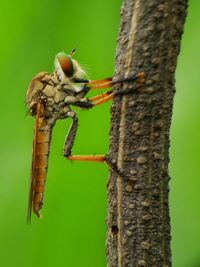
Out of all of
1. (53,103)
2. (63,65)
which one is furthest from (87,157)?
(53,103)

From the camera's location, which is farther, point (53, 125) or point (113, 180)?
point (53, 125)

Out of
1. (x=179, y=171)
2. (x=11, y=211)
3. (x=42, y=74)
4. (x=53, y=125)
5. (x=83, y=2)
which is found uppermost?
(x=83, y=2)

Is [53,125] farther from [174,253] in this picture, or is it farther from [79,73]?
[174,253]

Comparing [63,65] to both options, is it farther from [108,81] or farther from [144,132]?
[144,132]

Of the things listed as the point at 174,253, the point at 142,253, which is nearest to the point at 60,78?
the point at 174,253

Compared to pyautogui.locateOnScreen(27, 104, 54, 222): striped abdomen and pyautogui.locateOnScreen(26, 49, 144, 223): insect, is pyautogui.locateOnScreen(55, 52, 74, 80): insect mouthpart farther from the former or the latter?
pyautogui.locateOnScreen(27, 104, 54, 222): striped abdomen

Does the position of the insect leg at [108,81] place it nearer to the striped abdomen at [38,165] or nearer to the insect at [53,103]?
the insect at [53,103]

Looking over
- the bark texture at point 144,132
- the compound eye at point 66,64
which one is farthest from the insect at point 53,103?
the bark texture at point 144,132
